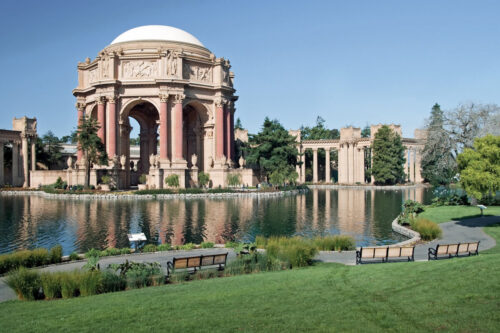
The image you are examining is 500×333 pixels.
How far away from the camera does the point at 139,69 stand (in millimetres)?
56500

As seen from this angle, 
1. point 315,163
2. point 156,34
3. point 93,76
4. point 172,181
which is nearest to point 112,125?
point 93,76

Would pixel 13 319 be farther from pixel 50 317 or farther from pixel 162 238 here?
pixel 162 238

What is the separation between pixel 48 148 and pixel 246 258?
78808mm

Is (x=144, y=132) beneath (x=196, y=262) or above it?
above

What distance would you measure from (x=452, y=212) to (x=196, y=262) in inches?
851

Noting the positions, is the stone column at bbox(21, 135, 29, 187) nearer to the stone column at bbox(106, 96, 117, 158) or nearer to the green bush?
the stone column at bbox(106, 96, 117, 158)

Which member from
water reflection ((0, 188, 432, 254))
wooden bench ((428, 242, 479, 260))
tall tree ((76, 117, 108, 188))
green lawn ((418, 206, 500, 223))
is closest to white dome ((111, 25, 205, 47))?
tall tree ((76, 117, 108, 188))

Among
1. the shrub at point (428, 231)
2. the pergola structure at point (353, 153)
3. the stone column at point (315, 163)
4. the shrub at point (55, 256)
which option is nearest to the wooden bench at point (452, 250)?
the shrub at point (428, 231)

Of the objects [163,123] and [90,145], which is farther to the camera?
[163,123]

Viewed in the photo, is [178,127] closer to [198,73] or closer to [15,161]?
[198,73]

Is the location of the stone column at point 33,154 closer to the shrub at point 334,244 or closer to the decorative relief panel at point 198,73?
the decorative relief panel at point 198,73

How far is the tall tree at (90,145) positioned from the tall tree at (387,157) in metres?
44.7

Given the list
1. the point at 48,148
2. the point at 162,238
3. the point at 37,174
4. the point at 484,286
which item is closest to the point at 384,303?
the point at 484,286

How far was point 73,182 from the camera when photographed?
2142 inches
